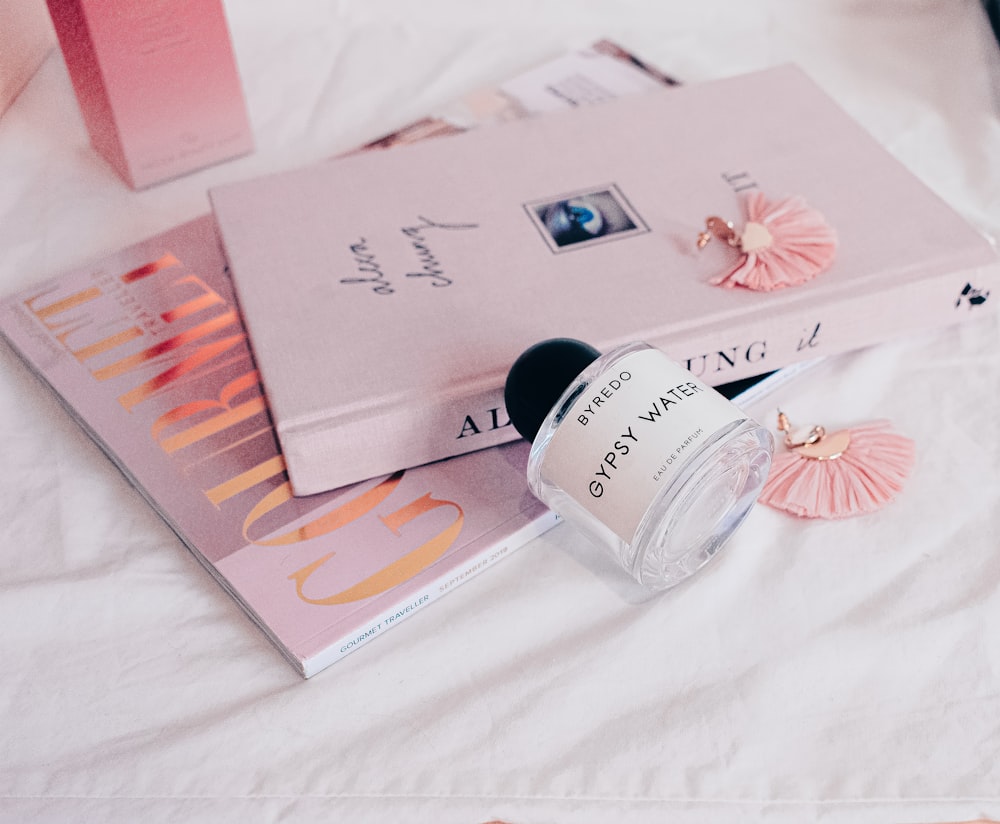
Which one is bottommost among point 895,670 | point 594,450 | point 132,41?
point 895,670

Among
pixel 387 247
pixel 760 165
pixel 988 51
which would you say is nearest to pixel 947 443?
pixel 760 165

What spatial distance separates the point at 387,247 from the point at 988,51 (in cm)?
49

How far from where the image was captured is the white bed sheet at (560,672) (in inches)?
15.4

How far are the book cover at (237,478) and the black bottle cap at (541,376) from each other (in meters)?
0.05

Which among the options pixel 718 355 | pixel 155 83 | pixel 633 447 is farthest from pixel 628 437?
pixel 155 83

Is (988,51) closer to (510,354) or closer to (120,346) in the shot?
(510,354)

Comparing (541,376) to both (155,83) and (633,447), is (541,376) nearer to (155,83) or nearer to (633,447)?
(633,447)

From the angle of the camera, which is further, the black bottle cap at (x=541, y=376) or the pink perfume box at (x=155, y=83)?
the pink perfume box at (x=155, y=83)

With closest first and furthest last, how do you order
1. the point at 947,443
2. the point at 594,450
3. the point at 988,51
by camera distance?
the point at 594,450, the point at 947,443, the point at 988,51

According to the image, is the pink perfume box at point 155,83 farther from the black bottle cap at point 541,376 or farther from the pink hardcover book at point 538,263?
the black bottle cap at point 541,376

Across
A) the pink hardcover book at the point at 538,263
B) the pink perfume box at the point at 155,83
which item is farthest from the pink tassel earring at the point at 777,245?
the pink perfume box at the point at 155,83

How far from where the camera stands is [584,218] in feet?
1.74

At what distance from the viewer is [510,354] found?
0.47 m

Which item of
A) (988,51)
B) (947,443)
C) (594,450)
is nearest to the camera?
(594,450)
